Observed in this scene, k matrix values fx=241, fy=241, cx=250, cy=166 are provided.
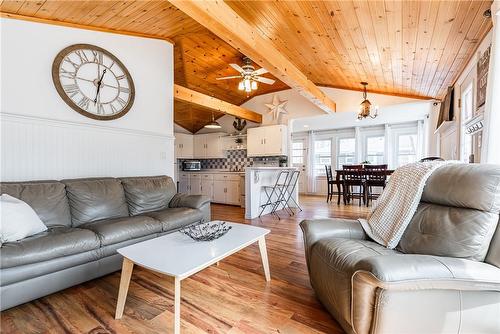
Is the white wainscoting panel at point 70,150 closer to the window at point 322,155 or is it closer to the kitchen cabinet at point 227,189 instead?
the kitchen cabinet at point 227,189

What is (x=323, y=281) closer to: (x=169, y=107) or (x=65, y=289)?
(x=65, y=289)

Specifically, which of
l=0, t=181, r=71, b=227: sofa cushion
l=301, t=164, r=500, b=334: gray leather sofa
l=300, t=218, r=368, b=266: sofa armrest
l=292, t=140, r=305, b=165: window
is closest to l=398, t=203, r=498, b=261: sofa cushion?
l=301, t=164, r=500, b=334: gray leather sofa

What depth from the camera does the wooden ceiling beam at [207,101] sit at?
4344 mm

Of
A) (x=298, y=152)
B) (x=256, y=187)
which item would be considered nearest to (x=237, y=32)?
(x=256, y=187)

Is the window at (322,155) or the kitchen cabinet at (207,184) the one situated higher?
the window at (322,155)

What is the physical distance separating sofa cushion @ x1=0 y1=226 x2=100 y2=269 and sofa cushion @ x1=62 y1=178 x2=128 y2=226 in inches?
13.2

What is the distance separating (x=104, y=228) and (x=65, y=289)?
19.8 inches

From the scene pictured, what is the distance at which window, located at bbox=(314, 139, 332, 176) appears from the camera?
7.89 metres

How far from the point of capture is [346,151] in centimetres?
762

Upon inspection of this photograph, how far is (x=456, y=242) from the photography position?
1.30 metres

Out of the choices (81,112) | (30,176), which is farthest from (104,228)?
(81,112)

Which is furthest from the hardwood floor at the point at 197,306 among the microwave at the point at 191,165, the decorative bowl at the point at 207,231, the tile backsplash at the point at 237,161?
the microwave at the point at 191,165

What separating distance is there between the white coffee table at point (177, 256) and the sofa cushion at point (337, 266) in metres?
0.51

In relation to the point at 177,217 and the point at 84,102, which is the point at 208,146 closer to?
the point at 84,102
